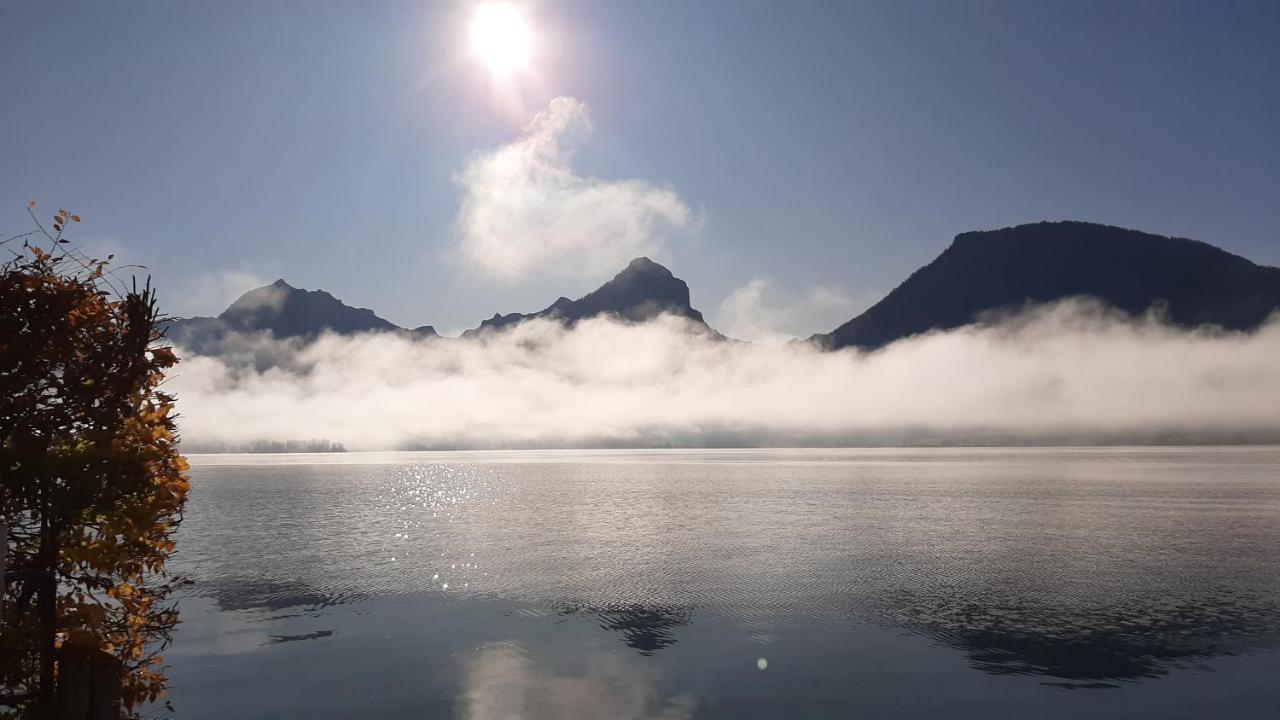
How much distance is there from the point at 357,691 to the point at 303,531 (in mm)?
46921

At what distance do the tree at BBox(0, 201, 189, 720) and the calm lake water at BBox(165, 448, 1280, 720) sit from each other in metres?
8.72

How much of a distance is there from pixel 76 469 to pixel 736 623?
22505 mm

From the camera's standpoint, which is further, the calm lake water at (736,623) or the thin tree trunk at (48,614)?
the calm lake water at (736,623)

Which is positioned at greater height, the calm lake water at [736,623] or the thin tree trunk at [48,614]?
the thin tree trunk at [48,614]

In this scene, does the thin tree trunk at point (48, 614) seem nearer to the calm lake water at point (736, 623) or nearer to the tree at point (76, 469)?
the tree at point (76, 469)

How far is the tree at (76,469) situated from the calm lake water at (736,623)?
28.6ft

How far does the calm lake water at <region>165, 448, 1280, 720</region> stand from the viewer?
18875 mm

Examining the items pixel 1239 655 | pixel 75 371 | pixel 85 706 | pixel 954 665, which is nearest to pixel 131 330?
pixel 75 371

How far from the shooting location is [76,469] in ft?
34.4

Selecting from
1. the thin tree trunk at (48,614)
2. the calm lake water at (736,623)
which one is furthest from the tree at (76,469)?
the calm lake water at (736,623)

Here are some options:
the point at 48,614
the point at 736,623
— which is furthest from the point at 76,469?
the point at 736,623

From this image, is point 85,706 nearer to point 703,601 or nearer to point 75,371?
point 75,371

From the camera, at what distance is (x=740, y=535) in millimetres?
54438

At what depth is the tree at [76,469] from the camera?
400 inches
